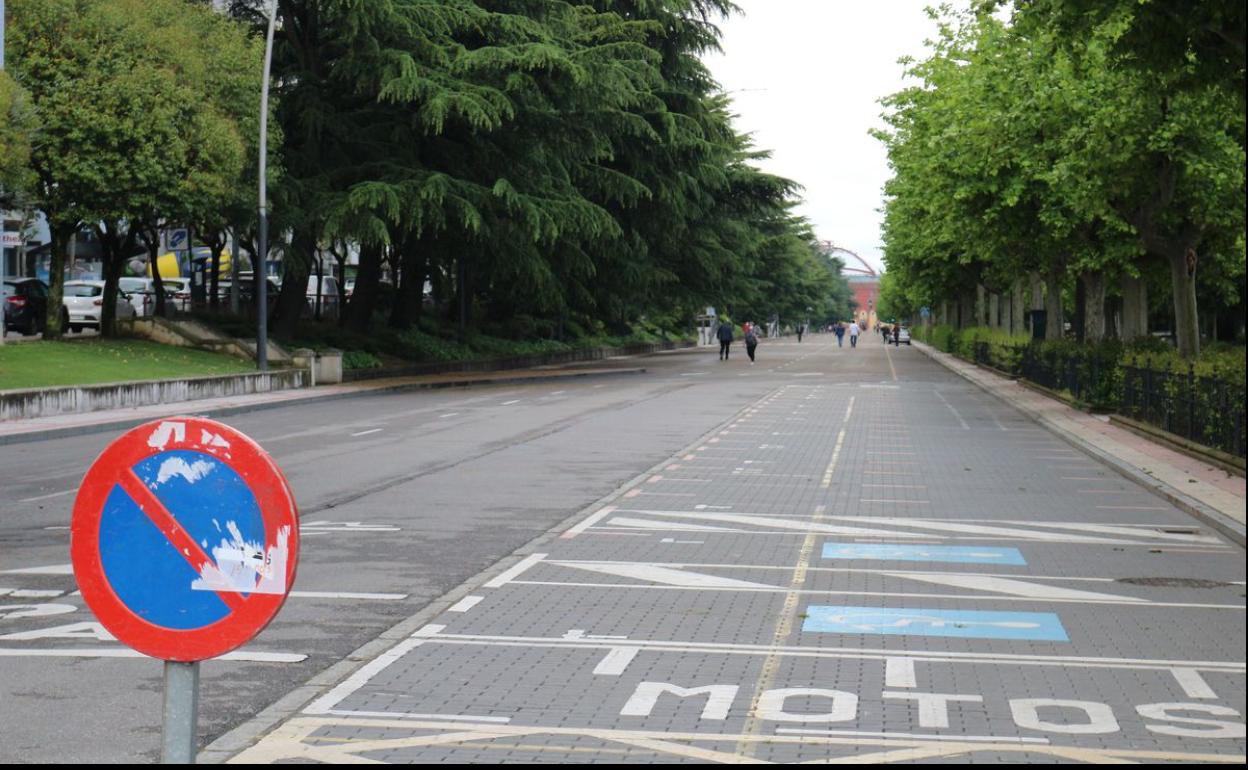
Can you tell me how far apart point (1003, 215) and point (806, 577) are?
29.0 m

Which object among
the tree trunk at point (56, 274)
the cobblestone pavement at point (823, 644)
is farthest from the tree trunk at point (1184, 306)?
the tree trunk at point (56, 274)

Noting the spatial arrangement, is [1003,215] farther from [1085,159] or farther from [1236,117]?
[1236,117]

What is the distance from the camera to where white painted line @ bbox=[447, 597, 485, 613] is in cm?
1049

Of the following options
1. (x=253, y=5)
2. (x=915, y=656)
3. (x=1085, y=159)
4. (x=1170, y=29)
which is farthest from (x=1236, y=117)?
(x=253, y=5)

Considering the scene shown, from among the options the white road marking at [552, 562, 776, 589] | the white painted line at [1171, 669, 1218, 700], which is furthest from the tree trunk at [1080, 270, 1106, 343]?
the white painted line at [1171, 669, 1218, 700]

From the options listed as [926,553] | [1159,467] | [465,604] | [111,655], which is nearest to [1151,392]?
[1159,467]

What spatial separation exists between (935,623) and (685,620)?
1562mm

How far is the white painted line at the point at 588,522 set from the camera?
1445 centimetres

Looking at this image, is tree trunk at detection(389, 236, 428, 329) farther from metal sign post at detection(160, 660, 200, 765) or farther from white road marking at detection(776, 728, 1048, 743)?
metal sign post at detection(160, 660, 200, 765)

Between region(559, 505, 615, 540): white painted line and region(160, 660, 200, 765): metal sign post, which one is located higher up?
region(160, 660, 200, 765): metal sign post

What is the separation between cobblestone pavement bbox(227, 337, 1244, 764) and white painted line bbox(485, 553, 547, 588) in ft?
0.15

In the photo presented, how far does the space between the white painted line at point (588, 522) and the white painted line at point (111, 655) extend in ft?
17.8

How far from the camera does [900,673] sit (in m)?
8.53

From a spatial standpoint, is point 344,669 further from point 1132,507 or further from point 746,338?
point 746,338
